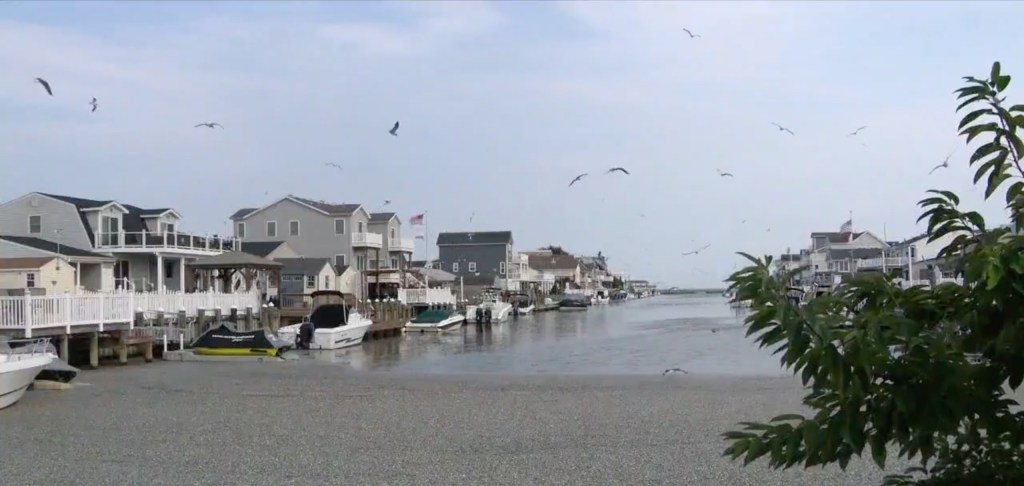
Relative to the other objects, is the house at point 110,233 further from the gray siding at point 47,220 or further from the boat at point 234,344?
the boat at point 234,344

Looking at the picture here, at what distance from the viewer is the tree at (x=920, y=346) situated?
366 centimetres

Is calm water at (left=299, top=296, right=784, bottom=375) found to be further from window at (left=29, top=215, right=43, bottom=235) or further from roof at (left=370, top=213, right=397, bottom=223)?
roof at (left=370, top=213, right=397, bottom=223)

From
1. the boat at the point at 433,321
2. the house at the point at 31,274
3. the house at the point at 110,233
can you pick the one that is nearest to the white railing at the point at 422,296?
the boat at the point at 433,321

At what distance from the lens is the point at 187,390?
2659 cm

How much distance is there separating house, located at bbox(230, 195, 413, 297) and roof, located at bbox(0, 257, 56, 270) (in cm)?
3644

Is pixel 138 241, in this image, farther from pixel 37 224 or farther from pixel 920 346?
pixel 920 346

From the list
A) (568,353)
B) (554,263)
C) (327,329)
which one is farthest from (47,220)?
(554,263)

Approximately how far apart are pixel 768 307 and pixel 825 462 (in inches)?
27.8

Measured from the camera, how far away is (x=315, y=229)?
78000mm

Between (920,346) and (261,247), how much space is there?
7289 centimetres

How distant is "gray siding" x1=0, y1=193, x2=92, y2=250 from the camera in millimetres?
51312

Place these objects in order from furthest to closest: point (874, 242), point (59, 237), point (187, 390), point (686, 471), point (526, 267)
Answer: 1. point (526, 267)
2. point (874, 242)
3. point (59, 237)
4. point (187, 390)
5. point (686, 471)

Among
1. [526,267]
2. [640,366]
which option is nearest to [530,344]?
[640,366]

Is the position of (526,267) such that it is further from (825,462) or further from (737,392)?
(825,462)
